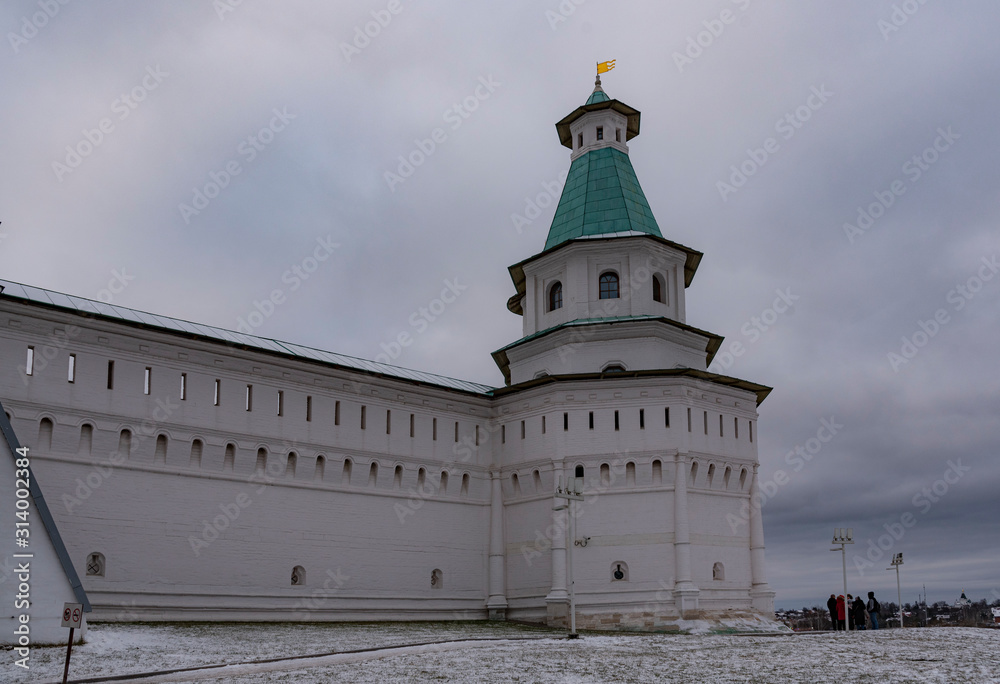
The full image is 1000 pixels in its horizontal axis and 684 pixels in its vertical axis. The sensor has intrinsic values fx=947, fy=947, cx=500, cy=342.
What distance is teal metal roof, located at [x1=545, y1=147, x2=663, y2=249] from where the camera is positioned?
37.6 m

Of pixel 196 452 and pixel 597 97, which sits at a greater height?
pixel 597 97

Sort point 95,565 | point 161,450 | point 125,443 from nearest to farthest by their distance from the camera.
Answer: point 95,565 → point 125,443 → point 161,450

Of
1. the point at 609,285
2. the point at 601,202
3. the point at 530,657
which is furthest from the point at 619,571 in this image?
the point at 601,202

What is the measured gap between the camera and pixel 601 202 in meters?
38.5

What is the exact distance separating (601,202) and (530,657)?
75.2 feet

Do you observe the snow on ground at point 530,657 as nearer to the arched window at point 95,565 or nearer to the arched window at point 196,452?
the arched window at point 95,565

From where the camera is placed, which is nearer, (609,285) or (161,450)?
(161,450)

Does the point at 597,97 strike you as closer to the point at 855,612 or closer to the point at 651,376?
the point at 651,376

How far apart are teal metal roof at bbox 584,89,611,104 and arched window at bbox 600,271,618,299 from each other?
28.6 feet

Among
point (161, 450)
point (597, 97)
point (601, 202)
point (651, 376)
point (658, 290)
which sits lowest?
point (161, 450)

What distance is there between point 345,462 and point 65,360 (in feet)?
31.4

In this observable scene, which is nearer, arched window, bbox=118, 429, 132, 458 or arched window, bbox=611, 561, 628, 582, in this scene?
arched window, bbox=118, 429, 132, 458

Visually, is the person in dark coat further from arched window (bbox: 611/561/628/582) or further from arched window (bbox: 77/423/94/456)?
arched window (bbox: 77/423/94/456)

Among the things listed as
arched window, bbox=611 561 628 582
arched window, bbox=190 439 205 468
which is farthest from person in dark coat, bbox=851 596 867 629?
arched window, bbox=190 439 205 468
